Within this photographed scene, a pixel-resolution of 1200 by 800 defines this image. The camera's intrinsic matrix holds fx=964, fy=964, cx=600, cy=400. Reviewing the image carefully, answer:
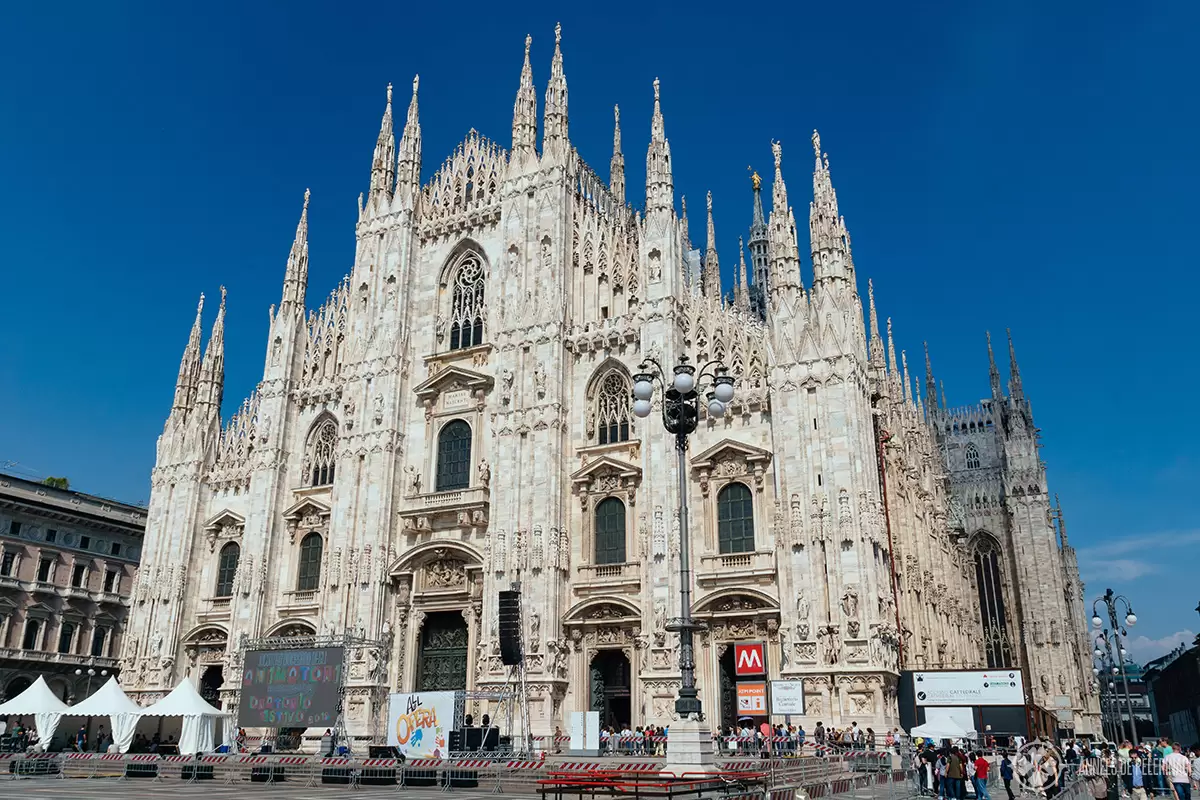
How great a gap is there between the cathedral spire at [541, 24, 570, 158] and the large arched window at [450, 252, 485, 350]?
18.6 ft

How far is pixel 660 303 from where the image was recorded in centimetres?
3500

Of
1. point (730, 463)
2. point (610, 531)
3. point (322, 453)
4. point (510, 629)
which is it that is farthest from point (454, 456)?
point (730, 463)

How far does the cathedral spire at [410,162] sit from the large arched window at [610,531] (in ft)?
56.6

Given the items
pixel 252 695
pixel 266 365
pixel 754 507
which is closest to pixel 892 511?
pixel 754 507

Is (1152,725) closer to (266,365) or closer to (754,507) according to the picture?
(754,507)

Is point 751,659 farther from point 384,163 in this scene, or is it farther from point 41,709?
point 384,163

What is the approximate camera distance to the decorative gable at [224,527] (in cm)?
4256

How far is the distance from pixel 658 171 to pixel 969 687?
2121cm

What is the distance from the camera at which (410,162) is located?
144 feet

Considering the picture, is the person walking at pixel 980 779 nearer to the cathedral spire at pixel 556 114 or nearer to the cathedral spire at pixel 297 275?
the cathedral spire at pixel 556 114

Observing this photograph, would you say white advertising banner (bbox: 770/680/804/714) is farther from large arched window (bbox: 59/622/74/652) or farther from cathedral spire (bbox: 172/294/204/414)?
large arched window (bbox: 59/622/74/652)

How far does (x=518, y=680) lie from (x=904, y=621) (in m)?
14.5

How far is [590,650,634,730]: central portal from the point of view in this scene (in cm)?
3322

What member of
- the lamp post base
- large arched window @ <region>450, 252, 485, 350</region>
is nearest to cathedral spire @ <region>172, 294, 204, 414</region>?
large arched window @ <region>450, 252, 485, 350</region>
